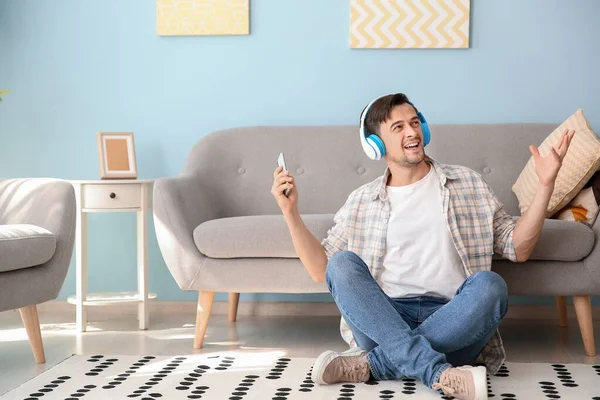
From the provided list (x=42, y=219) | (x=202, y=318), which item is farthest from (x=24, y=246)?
(x=202, y=318)

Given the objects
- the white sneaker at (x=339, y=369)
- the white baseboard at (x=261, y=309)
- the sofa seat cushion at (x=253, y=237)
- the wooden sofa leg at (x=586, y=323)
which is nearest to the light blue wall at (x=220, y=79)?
the white baseboard at (x=261, y=309)

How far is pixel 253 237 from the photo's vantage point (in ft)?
9.39

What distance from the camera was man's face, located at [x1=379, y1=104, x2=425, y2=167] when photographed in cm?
236

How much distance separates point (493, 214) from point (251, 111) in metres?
1.68

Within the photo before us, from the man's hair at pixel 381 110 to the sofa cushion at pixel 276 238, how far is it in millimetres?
546

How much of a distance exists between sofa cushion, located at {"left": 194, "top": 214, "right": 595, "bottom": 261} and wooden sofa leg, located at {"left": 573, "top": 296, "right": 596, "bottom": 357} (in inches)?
6.7

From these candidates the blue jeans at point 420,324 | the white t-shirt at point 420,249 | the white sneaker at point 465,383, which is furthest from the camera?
the white t-shirt at point 420,249

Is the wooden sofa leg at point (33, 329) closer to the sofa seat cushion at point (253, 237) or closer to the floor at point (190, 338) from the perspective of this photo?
the floor at point (190, 338)

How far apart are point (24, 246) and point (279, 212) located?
1.20 meters

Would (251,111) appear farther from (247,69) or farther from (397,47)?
(397,47)

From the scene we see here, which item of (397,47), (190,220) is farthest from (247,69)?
(190,220)

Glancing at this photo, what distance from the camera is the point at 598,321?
354cm

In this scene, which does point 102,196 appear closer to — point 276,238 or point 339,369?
point 276,238

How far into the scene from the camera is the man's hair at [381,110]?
94.9 inches
